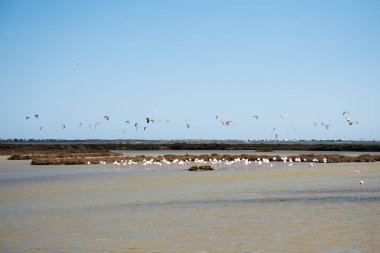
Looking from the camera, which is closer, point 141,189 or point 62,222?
point 62,222

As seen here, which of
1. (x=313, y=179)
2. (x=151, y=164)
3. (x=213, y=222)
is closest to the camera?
(x=213, y=222)

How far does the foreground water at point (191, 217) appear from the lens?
13703 millimetres

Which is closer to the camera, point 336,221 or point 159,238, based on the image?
point 159,238

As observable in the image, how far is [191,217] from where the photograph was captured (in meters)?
17.7

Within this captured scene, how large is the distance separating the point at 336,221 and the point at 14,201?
12.0 meters

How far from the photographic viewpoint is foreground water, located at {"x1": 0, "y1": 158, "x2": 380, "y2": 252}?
13703mm

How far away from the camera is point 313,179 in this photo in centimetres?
3238

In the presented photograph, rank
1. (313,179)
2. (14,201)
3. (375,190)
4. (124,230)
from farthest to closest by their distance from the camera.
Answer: (313,179) < (375,190) < (14,201) < (124,230)

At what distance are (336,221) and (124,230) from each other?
5780mm

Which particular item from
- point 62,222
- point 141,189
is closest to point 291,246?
point 62,222

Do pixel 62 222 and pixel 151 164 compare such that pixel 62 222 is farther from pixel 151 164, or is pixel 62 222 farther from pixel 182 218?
pixel 151 164

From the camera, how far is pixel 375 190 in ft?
84.2

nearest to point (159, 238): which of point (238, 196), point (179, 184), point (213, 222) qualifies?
point (213, 222)

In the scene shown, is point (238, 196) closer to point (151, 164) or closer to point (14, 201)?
point (14, 201)
